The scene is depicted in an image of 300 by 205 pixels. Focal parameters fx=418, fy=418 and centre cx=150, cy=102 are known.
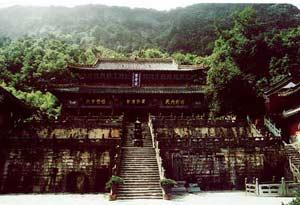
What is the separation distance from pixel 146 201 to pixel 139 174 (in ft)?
12.4

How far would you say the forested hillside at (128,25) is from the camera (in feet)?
278

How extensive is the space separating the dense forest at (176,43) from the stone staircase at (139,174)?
12242 mm

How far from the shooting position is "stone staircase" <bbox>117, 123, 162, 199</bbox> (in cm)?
2036

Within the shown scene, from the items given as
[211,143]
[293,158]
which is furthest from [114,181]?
[293,158]

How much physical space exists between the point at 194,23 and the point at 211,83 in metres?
51.8

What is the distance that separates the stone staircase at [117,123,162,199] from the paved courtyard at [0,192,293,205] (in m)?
1.10

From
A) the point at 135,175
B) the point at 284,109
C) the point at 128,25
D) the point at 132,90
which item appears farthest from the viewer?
the point at 128,25

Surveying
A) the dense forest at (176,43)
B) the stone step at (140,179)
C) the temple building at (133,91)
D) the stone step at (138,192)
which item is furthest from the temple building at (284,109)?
the stone step at (138,192)

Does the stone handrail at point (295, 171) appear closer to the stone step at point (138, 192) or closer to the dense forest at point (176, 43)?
the stone step at point (138, 192)

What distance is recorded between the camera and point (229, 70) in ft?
117

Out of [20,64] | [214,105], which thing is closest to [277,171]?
[214,105]

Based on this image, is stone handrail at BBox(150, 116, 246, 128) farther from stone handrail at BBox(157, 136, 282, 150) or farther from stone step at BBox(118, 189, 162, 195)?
stone step at BBox(118, 189, 162, 195)

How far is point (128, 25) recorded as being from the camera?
122438 millimetres

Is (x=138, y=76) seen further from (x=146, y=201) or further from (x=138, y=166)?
(x=146, y=201)
